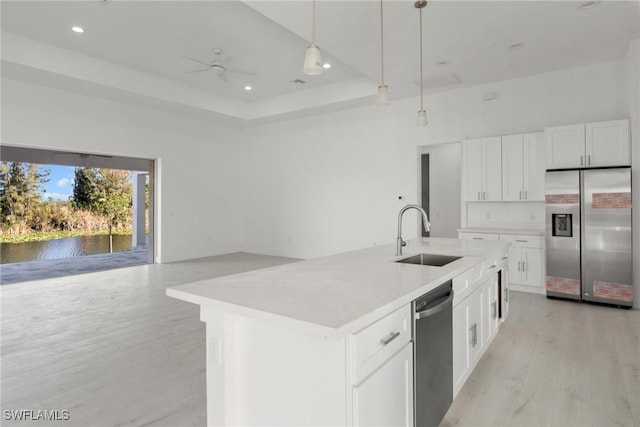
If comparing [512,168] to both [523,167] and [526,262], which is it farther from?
[526,262]

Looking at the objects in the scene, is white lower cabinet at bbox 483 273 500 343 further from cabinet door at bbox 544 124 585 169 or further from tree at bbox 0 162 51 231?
tree at bbox 0 162 51 231

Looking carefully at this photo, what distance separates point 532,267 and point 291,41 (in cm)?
464

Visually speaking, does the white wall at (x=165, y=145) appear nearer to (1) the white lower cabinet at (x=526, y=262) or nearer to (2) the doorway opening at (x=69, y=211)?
(2) the doorway opening at (x=69, y=211)

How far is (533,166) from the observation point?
198 inches

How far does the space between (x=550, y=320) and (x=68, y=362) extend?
4.67 meters

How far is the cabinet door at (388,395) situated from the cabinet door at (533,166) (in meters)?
4.54

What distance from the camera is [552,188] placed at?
464 centimetres

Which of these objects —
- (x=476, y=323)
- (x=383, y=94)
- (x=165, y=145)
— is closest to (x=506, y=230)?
(x=476, y=323)

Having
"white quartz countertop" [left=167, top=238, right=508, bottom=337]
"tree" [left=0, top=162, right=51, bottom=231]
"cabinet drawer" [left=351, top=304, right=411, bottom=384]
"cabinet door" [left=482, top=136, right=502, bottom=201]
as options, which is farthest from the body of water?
"cabinet door" [left=482, top=136, right=502, bottom=201]

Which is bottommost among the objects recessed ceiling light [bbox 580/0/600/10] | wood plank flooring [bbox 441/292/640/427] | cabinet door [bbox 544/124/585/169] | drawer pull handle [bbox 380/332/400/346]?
wood plank flooring [bbox 441/292/640/427]

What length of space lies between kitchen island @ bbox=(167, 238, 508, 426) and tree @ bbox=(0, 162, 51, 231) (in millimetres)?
6554

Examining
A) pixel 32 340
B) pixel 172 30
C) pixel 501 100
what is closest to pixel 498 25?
pixel 501 100

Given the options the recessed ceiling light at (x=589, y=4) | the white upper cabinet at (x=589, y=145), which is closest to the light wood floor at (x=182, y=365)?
the white upper cabinet at (x=589, y=145)

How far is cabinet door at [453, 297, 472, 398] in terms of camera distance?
78.2 inches
